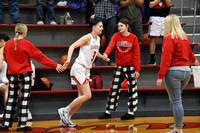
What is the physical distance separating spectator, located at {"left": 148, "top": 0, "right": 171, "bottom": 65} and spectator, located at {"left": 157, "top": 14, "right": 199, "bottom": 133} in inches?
98.5

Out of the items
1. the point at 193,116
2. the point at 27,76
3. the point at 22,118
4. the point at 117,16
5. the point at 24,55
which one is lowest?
the point at 193,116

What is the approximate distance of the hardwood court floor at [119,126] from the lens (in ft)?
13.6

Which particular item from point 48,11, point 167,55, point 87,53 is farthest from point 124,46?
point 48,11

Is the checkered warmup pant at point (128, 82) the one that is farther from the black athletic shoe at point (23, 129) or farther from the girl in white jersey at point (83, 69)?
the black athletic shoe at point (23, 129)

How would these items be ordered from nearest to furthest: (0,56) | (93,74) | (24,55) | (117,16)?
(24,55) → (0,56) → (93,74) → (117,16)

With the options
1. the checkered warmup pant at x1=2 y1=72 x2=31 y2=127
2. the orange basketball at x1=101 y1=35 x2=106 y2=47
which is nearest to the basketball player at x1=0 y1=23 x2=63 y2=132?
the checkered warmup pant at x1=2 y1=72 x2=31 y2=127

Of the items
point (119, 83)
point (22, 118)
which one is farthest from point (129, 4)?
point (22, 118)

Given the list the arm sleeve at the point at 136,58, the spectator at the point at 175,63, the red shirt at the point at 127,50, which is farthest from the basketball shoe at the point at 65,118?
the spectator at the point at 175,63

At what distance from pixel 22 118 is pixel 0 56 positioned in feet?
3.86

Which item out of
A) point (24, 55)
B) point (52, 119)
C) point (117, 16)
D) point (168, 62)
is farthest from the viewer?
point (117, 16)

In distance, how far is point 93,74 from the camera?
237 inches

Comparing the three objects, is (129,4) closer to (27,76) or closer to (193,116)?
(193,116)

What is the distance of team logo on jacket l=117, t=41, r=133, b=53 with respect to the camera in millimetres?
4887

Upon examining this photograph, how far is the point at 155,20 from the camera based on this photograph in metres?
6.19
